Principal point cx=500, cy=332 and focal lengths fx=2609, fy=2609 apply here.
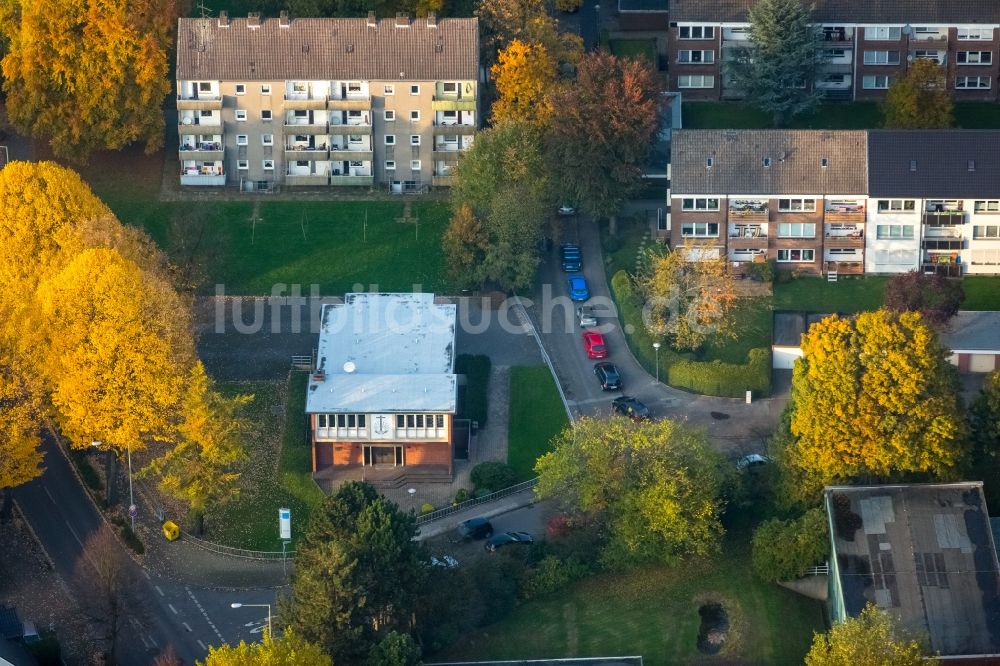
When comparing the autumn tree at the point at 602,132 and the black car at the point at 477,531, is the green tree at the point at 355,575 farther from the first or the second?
the autumn tree at the point at 602,132

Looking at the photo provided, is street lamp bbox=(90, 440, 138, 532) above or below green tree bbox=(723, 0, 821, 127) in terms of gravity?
below

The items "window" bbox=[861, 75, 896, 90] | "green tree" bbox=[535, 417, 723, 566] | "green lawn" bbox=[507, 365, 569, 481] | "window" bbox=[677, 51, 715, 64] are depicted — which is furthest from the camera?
"window" bbox=[861, 75, 896, 90]

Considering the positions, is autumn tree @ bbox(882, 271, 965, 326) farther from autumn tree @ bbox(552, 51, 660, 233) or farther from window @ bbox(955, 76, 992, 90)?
window @ bbox(955, 76, 992, 90)

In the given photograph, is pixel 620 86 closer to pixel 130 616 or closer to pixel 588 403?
pixel 588 403

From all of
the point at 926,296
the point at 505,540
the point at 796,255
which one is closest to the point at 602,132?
the point at 796,255

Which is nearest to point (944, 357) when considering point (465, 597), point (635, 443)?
point (635, 443)

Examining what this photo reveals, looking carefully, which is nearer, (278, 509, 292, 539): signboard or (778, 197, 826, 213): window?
(278, 509, 292, 539): signboard

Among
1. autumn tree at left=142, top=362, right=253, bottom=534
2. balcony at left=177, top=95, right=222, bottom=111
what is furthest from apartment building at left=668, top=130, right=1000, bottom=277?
autumn tree at left=142, top=362, right=253, bottom=534
